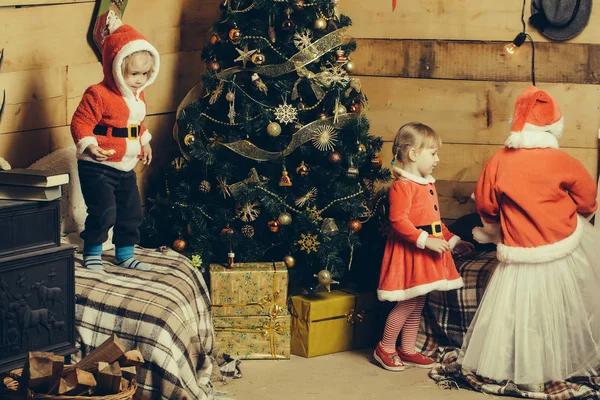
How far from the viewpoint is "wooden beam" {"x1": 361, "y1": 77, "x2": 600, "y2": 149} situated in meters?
4.72

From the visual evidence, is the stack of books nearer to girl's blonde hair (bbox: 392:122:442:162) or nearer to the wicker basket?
the wicker basket

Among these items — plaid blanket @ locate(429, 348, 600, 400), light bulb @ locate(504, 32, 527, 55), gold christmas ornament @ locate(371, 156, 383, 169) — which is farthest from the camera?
light bulb @ locate(504, 32, 527, 55)

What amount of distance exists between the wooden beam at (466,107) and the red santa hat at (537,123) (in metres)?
0.84

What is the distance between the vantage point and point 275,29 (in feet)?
13.9

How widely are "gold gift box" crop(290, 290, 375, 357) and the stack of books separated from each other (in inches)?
60.5

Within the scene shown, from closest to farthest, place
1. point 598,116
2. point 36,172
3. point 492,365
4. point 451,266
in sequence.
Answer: point 36,172 → point 492,365 → point 451,266 → point 598,116

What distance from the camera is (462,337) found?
4.30 meters

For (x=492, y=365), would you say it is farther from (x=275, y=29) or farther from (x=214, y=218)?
(x=275, y=29)

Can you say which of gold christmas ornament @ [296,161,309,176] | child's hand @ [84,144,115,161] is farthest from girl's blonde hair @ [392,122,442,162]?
child's hand @ [84,144,115,161]

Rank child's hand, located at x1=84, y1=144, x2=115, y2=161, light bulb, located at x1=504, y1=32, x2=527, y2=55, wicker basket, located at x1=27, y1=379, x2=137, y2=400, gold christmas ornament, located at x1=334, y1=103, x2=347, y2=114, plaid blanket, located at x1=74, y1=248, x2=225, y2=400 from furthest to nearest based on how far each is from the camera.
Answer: light bulb, located at x1=504, y1=32, x2=527, y2=55 < gold christmas ornament, located at x1=334, y1=103, x2=347, y2=114 < child's hand, located at x1=84, y1=144, x2=115, y2=161 < plaid blanket, located at x1=74, y1=248, x2=225, y2=400 < wicker basket, located at x1=27, y1=379, x2=137, y2=400

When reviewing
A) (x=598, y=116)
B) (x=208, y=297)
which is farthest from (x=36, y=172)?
(x=598, y=116)

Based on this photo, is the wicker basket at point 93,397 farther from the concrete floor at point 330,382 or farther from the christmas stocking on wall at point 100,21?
the christmas stocking on wall at point 100,21

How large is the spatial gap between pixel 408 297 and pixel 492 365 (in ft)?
1.59

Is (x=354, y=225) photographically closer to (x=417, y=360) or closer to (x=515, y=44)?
(x=417, y=360)
